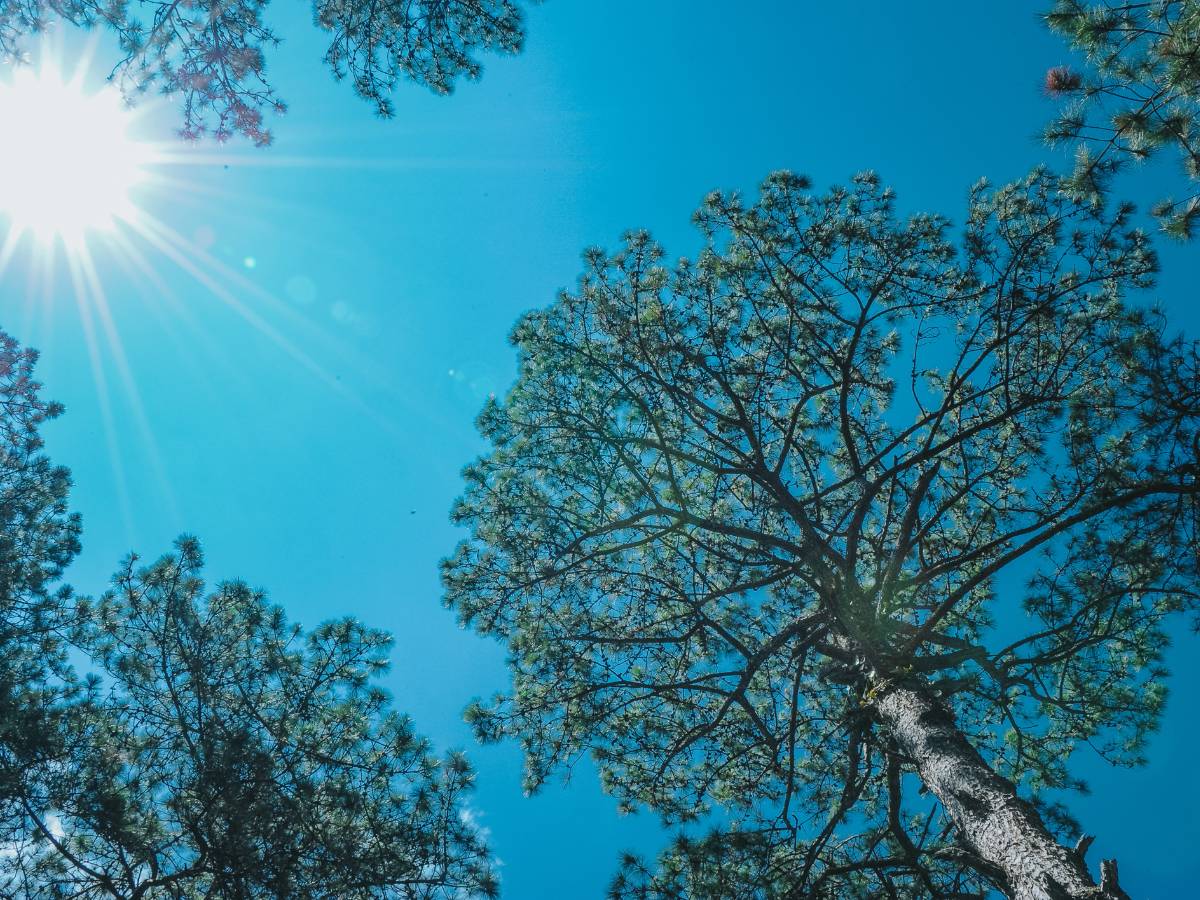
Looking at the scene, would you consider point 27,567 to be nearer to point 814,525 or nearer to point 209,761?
point 209,761

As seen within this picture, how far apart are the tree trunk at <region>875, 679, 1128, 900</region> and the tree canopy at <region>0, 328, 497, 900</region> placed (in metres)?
3.65

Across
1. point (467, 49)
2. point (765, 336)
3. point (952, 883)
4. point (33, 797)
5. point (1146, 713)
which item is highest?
point (467, 49)

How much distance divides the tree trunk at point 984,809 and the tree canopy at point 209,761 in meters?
3.65

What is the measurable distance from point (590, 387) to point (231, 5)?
4.35 m

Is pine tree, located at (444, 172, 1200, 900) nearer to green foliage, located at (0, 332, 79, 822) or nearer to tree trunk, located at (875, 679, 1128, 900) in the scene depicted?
tree trunk, located at (875, 679, 1128, 900)

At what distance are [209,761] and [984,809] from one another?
222 inches

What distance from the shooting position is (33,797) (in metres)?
5.36

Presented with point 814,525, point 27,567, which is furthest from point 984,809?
point 27,567

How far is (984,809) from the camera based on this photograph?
3990mm

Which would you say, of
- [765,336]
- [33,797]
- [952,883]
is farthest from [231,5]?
[952,883]

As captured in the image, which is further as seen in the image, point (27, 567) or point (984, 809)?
point (27, 567)

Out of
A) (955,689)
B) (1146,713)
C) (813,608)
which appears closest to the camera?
(955,689)

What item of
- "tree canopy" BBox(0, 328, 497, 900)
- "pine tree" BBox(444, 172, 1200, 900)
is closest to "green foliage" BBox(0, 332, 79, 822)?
"tree canopy" BBox(0, 328, 497, 900)

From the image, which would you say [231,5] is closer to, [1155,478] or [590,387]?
[590,387]
